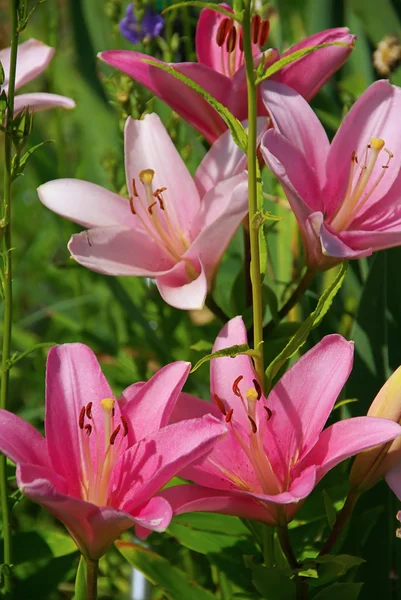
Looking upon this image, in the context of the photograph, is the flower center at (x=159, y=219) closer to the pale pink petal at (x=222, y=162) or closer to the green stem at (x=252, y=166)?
the pale pink petal at (x=222, y=162)

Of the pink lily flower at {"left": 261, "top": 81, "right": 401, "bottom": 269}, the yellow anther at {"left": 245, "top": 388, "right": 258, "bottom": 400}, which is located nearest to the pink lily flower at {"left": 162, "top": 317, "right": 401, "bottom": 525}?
the yellow anther at {"left": 245, "top": 388, "right": 258, "bottom": 400}

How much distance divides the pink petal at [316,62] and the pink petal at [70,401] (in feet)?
0.82

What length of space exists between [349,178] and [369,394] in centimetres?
18

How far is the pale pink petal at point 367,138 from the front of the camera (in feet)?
2.01

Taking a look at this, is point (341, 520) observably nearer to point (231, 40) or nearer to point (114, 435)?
point (114, 435)

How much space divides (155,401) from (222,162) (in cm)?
20

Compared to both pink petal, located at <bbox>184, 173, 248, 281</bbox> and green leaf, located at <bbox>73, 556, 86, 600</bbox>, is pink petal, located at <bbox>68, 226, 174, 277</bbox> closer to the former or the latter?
pink petal, located at <bbox>184, 173, 248, 281</bbox>

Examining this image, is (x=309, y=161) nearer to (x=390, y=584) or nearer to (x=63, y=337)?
(x=390, y=584)

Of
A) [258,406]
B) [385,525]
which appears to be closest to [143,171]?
[258,406]

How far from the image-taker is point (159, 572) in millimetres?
579

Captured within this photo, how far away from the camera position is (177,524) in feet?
2.14

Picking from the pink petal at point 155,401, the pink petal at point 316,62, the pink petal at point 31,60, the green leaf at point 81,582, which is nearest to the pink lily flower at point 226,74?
the pink petal at point 316,62

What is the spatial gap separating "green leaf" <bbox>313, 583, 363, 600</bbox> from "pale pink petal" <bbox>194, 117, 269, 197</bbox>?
28 centimetres

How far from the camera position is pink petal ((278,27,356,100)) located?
0.61 meters
